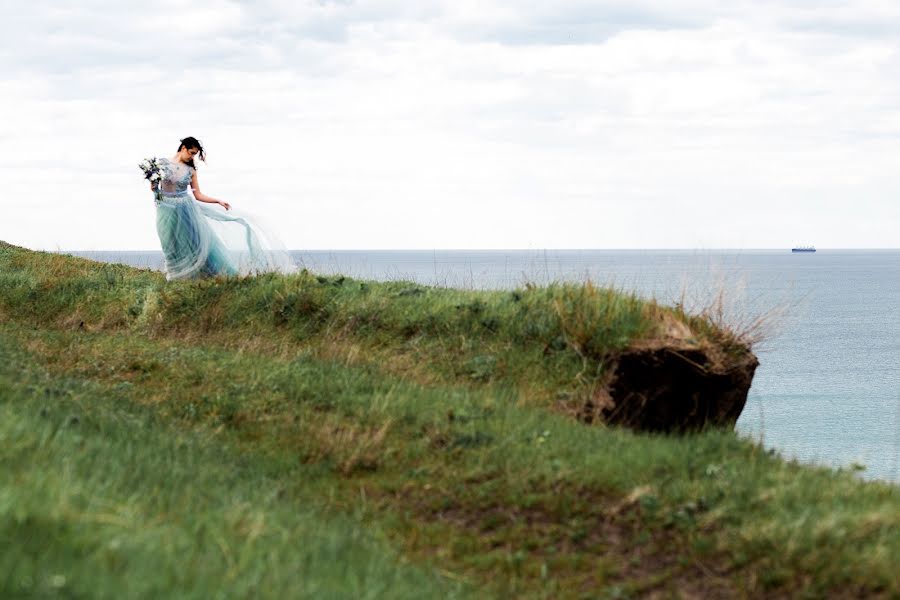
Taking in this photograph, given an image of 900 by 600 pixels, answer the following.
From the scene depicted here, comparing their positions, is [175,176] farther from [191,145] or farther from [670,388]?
[670,388]

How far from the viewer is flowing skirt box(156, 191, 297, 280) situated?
2158cm

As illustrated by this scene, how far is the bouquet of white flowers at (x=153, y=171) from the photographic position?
21.8 meters

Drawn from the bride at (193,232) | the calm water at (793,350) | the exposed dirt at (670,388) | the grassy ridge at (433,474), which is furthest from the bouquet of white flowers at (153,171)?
the exposed dirt at (670,388)

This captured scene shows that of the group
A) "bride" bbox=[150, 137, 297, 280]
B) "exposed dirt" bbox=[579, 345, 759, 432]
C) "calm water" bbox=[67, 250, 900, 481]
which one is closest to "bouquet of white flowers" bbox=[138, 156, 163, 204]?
"bride" bbox=[150, 137, 297, 280]

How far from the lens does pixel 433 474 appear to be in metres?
9.88

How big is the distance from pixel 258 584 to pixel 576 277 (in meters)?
11.8

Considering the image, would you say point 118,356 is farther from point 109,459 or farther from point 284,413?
point 109,459

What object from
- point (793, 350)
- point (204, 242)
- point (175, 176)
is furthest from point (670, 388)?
point (793, 350)

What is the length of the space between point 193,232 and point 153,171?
1730 mm

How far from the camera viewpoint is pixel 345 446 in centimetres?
1042

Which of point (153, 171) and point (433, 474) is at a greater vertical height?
point (153, 171)

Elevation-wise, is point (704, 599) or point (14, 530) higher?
point (14, 530)

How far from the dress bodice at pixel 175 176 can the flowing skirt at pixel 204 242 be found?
0.31 feet

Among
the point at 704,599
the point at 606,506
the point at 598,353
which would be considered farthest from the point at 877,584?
the point at 598,353
